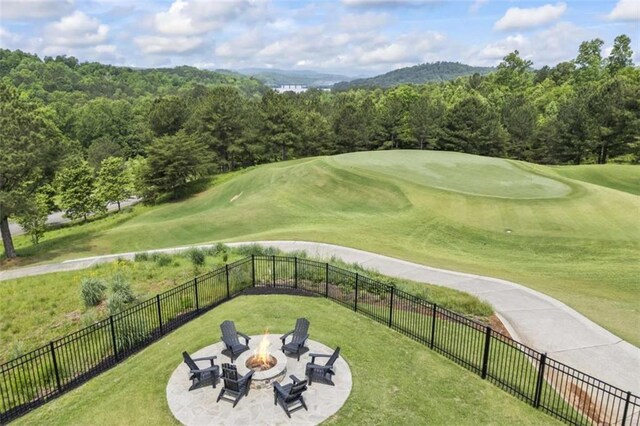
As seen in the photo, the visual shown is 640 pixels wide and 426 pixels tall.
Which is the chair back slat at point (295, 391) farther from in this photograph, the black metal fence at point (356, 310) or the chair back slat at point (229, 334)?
the black metal fence at point (356, 310)

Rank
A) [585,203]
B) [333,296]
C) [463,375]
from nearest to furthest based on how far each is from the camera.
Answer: [463,375]
[333,296]
[585,203]

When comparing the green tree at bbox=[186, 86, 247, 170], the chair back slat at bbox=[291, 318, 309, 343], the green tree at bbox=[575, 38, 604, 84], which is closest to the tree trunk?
the chair back slat at bbox=[291, 318, 309, 343]

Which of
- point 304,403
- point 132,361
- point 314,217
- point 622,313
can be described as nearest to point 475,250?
point 622,313

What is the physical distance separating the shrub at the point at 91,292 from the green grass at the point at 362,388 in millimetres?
4660

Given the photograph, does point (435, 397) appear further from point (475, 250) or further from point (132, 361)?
point (475, 250)

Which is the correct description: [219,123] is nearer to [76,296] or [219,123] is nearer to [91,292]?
[76,296]

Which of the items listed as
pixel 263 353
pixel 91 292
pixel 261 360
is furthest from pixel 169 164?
pixel 261 360

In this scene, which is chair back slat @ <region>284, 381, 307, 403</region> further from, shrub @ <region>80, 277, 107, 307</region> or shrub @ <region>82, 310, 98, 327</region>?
shrub @ <region>80, 277, 107, 307</region>

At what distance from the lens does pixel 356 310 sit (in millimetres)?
13555

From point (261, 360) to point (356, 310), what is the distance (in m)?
4.57

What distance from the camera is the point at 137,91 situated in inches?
6850

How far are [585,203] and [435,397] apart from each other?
2300 centimetres

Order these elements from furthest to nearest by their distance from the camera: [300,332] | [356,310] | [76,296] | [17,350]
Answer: [76,296], [356,310], [17,350], [300,332]

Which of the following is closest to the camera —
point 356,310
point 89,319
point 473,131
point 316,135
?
point 89,319
